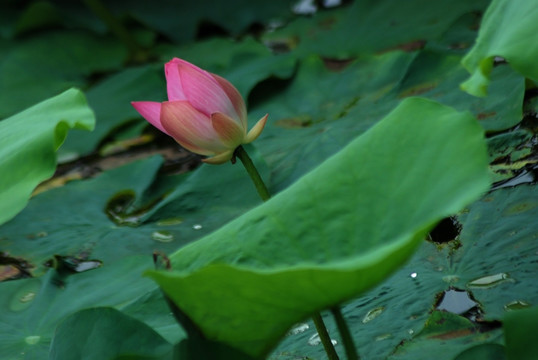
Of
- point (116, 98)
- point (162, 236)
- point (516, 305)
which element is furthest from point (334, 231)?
point (116, 98)

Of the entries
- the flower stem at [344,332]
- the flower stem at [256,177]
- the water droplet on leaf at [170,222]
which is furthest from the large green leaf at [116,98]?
the flower stem at [344,332]

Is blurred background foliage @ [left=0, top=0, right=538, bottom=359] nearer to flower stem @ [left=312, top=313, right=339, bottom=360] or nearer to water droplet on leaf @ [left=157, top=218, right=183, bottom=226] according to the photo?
water droplet on leaf @ [left=157, top=218, right=183, bottom=226]

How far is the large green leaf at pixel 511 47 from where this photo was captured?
2.60 feet

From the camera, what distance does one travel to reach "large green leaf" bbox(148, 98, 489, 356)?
573mm

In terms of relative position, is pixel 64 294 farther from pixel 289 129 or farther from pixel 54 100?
pixel 289 129

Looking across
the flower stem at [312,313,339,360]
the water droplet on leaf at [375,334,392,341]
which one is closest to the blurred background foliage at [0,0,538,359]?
the water droplet on leaf at [375,334,392,341]

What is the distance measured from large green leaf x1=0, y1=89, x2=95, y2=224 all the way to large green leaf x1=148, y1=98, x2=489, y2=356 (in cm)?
24

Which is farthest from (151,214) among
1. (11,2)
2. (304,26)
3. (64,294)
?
(11,2)

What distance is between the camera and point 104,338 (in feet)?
2.54

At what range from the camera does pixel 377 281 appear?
0.59 m

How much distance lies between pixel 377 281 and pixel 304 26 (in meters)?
1.80

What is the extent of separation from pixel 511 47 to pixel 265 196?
29 centimetres

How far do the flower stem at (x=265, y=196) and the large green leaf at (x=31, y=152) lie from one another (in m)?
0.22

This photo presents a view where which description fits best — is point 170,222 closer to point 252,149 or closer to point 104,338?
point 252,149
